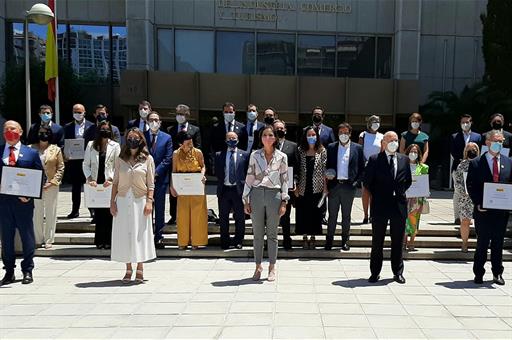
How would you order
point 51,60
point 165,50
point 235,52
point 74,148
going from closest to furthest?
point 74,148 → point 51,60 → point 165,50 → point 235,52

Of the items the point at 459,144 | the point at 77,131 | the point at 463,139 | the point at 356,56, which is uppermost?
the point at 356,56

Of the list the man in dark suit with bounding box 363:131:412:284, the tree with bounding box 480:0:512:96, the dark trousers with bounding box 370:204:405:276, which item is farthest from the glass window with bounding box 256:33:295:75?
the dark trousers with bounding box 370:204:405:276

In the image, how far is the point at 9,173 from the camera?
18.9 ft

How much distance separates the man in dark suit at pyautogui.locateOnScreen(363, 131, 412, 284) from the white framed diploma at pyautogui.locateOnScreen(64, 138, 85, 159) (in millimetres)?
5564

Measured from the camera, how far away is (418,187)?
7.19 meters

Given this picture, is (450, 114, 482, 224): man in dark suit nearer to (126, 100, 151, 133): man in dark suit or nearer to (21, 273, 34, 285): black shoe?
(126, 100, 151, 133): man in dark suit

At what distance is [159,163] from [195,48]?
13.0 meters

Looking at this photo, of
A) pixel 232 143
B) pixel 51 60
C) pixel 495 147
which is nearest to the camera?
pixel 495 147

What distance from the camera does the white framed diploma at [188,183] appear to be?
23.9 ft

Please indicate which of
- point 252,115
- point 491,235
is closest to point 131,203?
point 252,115

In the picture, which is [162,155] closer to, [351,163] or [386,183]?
[351,163]

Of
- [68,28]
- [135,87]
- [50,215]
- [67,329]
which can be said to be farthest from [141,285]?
[68,28]

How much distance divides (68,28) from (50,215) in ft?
47.9

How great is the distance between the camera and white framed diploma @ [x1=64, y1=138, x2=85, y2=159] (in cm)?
844
